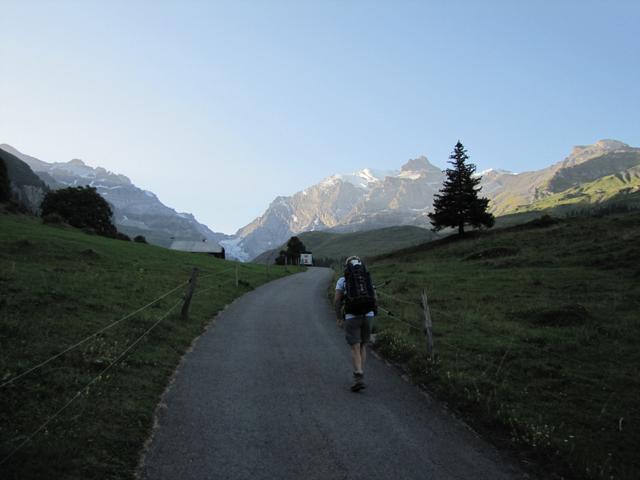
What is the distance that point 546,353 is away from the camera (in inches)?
540

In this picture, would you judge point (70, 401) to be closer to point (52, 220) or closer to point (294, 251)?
point (52, 220)

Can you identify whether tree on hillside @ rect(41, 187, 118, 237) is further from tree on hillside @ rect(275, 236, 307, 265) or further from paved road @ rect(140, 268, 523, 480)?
paved road @ rect(140, 268, 523, 480)

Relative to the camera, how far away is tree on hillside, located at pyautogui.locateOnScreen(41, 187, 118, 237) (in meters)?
76.3

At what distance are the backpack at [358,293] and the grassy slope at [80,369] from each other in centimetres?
474

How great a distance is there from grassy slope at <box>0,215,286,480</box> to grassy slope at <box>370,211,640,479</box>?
22.3 ft

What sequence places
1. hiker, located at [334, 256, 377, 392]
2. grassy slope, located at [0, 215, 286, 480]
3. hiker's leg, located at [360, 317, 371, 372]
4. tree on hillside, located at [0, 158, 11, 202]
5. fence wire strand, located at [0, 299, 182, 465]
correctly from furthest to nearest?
tree on hillside, located at [0, 158, 11, 202] → hiker's leg, located at [360, 317, 371, 372] → hiker, located at [334, 256, 377, 392] → grassy slope, located at [0, 215, 286, 480] → fence wire strand, located at [0, 299, 182, 465]

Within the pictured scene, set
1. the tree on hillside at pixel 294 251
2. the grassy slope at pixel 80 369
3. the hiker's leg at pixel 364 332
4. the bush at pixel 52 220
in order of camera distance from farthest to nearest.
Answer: the tree on hillside at pixel 294 251 < the bush at pixel 52 220 < the hiker's leg at pixel 364 332 < the grassy slope at pixel 80 369

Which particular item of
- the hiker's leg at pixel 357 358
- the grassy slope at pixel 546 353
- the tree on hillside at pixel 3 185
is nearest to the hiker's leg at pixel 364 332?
the hiker's leg at pixel 357 358

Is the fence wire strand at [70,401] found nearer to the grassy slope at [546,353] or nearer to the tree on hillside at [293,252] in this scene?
the grassy slope at [546,353]

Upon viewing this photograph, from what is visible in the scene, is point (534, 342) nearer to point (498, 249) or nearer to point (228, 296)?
point (228, 296)

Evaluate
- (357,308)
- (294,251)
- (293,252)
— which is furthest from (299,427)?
(294,251)

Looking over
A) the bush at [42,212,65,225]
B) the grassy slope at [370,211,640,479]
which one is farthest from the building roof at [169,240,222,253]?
the grassy slope at [370,211,640,479]

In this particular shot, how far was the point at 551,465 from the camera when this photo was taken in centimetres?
730

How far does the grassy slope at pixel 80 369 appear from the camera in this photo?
6.23 metres
